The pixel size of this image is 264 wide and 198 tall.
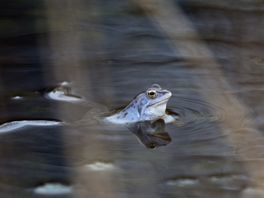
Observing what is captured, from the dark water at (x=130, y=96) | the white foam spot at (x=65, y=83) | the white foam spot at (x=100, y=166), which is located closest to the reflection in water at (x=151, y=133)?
the dark water at (x=130, y=96)

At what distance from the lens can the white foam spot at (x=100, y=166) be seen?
6.57 feet

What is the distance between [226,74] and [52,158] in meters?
0.81

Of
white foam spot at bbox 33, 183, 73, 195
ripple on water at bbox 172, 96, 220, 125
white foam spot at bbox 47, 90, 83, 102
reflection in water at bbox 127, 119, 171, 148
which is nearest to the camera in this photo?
white foam spot at bbox 33, 183, 73, 195

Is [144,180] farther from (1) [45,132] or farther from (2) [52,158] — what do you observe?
(1) [45,132]

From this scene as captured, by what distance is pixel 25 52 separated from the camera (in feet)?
9.93

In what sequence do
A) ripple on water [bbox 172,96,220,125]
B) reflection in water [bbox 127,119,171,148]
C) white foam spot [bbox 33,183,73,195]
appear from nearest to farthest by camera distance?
white foam spot [bbox 33,183,73,195]
reflection in water [bbox 127,119,171,148]
ripple on water [bbox 172,96,220,125]

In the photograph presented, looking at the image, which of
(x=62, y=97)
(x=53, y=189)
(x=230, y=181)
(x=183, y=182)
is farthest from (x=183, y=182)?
(x=62, y=97)

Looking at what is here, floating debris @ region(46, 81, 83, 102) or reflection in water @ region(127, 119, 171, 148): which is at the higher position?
floating debris @ region(46, 81, 83, 102)

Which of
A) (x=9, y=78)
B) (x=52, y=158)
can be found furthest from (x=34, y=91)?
(x=52, y=158)

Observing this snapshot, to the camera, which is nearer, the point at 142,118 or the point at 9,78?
the point at 142,118

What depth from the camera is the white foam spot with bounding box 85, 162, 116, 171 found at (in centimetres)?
200

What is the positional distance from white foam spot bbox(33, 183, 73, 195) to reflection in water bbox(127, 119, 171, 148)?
0.35 meters

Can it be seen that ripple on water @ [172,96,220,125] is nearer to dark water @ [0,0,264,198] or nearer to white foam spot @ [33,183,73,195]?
dark water @ [0,0,264,198]

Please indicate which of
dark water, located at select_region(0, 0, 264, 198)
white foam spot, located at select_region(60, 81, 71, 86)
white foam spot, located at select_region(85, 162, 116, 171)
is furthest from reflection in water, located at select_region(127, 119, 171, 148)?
white foam spot, located at select_region(60, 81, 71, 86)
